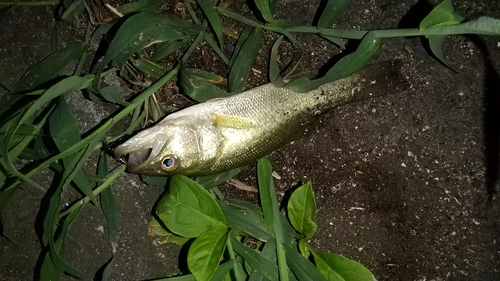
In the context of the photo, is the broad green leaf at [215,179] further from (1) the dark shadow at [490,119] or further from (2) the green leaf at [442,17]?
(1) the dark shadow at [490,119]

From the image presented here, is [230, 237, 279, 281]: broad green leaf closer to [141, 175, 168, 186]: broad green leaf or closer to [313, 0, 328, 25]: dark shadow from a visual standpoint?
[141, 175, 168, 186]: broad green leaf

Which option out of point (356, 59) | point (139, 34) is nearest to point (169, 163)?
point (139, 34)

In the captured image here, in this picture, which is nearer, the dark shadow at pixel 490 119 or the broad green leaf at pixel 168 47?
the dark shadow at pixel 490 119

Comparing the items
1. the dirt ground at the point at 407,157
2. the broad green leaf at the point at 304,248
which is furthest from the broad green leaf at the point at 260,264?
the dirt ground at the point at 407,157

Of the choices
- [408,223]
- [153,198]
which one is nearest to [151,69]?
[153,198]

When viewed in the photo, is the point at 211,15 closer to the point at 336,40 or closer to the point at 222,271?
the point at 336,40

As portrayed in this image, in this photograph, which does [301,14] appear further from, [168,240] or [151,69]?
[168,240]

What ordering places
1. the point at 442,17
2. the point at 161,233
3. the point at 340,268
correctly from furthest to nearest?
the point at 161,233 → the point at 340,268 → the point at 442,17
